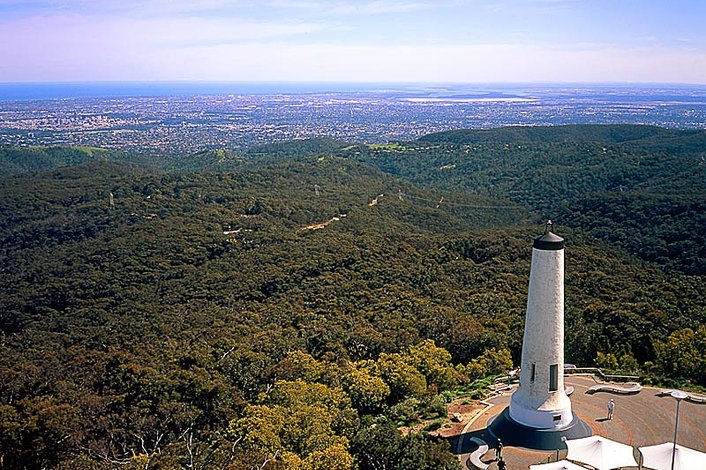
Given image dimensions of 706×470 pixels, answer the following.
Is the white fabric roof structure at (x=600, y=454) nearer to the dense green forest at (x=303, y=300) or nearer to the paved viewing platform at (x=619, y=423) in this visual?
the paved viewing platform at (x=619, y=423)

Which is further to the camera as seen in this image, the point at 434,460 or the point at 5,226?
the point at 5,226

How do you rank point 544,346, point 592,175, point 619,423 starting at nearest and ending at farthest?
point 544,346 → point 619,423 → point 592,175

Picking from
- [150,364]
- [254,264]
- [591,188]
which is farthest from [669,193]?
[150,364]

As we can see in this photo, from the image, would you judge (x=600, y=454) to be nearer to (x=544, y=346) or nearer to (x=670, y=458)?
(x=670, y=458)

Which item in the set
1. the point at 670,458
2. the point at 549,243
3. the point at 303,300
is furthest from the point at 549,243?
the point at 303,300

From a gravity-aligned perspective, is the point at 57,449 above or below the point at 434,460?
below

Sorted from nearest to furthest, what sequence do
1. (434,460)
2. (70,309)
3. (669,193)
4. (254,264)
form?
1. (434,460)
2. (70,309)
3. (254,264)
4. (669,193)

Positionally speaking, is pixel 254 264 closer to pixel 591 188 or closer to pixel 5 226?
pixel 5 226
